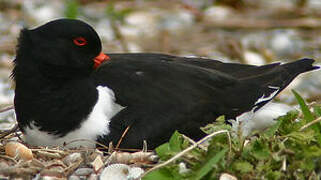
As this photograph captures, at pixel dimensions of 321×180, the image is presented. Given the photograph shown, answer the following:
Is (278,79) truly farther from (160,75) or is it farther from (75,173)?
(75,173)

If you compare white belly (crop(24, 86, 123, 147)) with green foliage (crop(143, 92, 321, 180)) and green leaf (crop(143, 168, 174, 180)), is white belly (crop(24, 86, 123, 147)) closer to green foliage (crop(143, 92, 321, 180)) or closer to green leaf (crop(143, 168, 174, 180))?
green foliage (crop(143, 92, 321, 180))

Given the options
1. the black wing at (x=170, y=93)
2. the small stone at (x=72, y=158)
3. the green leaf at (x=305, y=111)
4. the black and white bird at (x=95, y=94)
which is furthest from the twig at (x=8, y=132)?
the green leaf at (x=305, y=111)

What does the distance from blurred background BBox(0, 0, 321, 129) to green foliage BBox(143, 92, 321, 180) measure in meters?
4.30

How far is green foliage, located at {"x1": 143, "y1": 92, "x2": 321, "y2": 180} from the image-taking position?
429cm

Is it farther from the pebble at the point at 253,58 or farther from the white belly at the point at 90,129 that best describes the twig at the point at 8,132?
the pebble at the point at 253,58

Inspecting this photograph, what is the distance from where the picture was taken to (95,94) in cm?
526

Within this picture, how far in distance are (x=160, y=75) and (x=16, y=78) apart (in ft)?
3.37

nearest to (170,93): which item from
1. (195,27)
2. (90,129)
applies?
(90,129)

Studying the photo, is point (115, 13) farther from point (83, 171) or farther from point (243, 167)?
point (243, 167)

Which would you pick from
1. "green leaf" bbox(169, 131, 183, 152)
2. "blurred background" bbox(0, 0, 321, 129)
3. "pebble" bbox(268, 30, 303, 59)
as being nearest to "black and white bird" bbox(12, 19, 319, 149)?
"green leaf" bbox(169, 131, 183, 152)

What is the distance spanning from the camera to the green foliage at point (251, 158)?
169 inches

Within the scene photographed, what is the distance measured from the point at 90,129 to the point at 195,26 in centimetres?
562

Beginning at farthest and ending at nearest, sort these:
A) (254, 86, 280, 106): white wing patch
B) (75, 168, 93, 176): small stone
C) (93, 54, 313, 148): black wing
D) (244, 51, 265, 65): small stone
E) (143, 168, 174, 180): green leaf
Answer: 1. (244, 51, 265, 65): small stone
2. (254, 86, 280, 106): white wing patch
3. (93, 54, 313, 148): black wing
4. (75, 168, 93, 176): small stone
5. (143, 168, 174, 180): green leaf

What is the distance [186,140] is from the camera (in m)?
4.56
